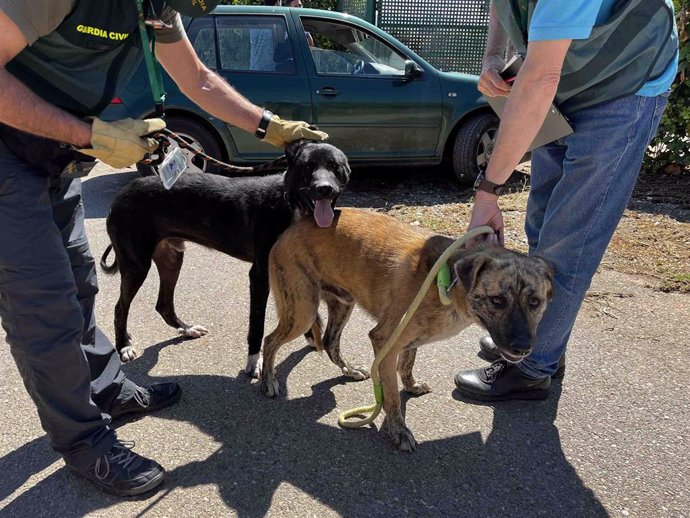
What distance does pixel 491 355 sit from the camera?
3.78 meters

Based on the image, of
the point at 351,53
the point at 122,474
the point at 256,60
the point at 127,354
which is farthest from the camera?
the point at 351,53

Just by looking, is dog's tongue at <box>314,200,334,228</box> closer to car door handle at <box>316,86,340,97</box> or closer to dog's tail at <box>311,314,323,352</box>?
dog's tail at <box>311,314,323,352</box>

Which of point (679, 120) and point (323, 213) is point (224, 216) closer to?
point (323, 213)

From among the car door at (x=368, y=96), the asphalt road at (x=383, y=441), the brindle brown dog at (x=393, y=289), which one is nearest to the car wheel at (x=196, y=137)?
the car door at (x=368, y=96)

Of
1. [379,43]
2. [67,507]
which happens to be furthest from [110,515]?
[379,43]

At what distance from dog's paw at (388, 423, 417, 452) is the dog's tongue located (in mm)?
1153

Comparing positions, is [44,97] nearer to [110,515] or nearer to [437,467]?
[110,515]

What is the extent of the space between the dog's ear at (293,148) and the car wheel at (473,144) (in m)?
4.14

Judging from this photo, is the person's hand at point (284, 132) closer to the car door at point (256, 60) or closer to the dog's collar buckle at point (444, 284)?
the dog's collar buckle at point (444, 284)

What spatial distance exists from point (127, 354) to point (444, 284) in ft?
7.15

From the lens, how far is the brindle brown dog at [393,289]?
274cm

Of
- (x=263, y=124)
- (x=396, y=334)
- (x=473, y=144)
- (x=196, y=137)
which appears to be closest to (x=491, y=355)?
(x=396, y=334)

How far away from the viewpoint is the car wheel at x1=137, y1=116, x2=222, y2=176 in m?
6.77

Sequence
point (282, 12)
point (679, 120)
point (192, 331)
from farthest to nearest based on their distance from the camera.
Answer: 1. point (679, 120)
2. point (282, 12)
3. point (192, 331)
